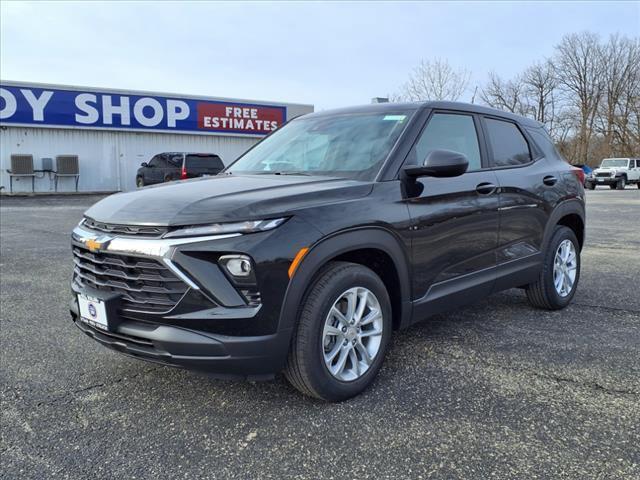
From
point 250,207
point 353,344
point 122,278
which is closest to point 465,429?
point 353,344

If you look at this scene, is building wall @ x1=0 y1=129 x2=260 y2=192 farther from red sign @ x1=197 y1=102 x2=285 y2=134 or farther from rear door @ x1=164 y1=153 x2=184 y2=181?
rear door @ x1=164 y1=153 x2=184 y2=181

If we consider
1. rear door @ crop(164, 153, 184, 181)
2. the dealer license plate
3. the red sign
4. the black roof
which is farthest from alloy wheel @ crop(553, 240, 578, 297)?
the red sign

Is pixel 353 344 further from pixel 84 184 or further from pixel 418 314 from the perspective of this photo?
pixel 84 184

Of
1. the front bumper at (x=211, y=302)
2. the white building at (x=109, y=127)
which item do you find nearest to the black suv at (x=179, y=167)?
the white building at (x=109, y=127)

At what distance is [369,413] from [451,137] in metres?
2.05

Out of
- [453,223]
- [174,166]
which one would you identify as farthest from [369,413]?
[174,166]

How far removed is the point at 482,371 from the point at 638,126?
192 ft

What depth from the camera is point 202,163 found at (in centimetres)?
1766

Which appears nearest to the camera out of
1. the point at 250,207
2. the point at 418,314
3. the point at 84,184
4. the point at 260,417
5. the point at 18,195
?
the point at 250,207

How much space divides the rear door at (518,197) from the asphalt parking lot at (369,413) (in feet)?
1.72

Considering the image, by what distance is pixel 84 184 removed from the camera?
24047 mm

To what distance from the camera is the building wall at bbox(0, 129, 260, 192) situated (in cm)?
2231

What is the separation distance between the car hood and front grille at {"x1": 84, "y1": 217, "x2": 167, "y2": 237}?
23 millimetres

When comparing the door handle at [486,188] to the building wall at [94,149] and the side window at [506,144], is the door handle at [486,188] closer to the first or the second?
the side window at [506,144]
